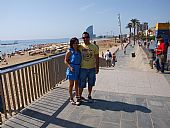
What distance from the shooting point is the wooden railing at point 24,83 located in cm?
406

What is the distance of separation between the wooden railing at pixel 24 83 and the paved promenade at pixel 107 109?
18 centimetres

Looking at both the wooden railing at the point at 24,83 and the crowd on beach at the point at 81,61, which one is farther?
the crowd on beach at the point at 81,61

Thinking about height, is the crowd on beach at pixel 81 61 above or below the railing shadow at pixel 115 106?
above

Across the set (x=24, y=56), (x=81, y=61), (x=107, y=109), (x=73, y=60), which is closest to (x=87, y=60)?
(x=81, y=61)

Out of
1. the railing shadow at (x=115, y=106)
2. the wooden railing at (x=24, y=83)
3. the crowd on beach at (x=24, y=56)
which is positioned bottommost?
the crowd on beach at (x=24, y=56)

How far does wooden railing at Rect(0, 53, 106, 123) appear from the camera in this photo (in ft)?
13.3

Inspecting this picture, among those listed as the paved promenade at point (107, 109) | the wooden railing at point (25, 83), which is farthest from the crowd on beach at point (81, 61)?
the wooden railing at point (25, 83)

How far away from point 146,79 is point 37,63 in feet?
13.1

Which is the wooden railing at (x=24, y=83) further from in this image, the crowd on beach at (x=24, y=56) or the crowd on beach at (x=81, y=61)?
the crowd on beach at (x=24, y=56)

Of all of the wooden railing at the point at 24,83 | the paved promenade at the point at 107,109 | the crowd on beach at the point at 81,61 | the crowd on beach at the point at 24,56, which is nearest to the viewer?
the paved promenade at the point at 107,109

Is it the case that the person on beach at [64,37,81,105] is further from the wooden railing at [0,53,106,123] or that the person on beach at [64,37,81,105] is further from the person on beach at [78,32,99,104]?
the wooden railing at [0,53,106,123]

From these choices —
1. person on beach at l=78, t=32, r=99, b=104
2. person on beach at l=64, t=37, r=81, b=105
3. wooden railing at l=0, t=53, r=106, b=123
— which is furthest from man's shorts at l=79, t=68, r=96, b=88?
wooden railing at l=0, t=53, r=106, b=123

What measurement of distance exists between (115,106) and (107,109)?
0.27 metres

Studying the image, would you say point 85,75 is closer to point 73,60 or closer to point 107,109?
point 73,60
